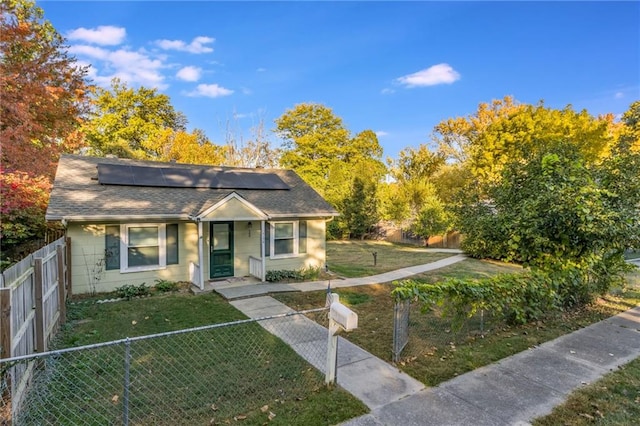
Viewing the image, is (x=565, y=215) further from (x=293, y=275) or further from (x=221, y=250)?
(x=221, y=250)

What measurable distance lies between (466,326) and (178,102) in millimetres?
33087

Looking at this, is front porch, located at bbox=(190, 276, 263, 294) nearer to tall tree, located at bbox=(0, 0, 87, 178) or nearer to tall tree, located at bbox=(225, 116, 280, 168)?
tall tree, located at bbox=(0, 0, 87, 178)

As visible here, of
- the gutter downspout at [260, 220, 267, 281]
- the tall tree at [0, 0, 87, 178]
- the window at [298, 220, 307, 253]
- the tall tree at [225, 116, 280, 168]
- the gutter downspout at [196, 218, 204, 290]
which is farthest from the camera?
the tall tree at [225, 116, 280, 168]

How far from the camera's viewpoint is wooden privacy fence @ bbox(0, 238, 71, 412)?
127 inches

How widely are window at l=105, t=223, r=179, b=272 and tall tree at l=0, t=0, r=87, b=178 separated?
361 centimetres

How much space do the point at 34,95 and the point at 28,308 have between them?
9045 mm

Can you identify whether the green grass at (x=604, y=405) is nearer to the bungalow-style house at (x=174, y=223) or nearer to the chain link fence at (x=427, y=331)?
→ the chain link fence at (x=427, y=331)

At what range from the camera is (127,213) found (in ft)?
30.1

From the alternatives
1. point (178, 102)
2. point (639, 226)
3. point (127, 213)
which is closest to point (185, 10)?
point (127, 213)

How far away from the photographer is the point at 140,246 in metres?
9.61

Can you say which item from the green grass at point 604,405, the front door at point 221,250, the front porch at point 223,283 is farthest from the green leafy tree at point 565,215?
the front door at point 221,250

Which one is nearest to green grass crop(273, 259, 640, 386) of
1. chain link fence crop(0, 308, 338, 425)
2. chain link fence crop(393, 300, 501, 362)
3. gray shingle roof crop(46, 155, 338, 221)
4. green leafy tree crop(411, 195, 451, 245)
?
chain link fence crop(393, 300, 501, 362)

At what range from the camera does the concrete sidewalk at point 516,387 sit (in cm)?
365

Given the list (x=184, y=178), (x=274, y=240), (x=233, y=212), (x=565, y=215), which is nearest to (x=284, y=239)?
(x=274, y=240)
